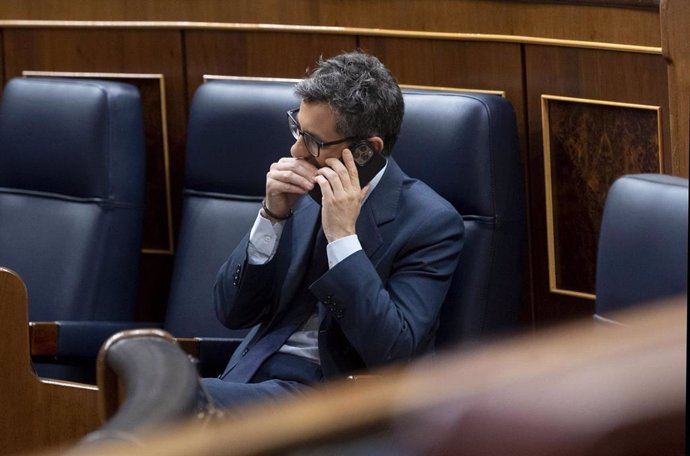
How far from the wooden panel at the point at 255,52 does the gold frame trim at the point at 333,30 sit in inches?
0.6

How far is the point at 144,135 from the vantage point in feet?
7.73

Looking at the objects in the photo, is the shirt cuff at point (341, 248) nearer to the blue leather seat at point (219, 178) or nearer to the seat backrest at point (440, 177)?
the seat backrest at point (440, 177)

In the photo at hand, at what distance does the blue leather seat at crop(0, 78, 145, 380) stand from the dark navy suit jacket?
484 millimetres

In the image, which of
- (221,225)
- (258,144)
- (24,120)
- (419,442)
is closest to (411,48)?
(258,144)

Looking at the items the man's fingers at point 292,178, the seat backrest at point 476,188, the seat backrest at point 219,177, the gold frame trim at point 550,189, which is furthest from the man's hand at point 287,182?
the gold frame trim at point 550,189

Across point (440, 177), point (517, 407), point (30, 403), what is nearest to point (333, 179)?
point (440, 177)

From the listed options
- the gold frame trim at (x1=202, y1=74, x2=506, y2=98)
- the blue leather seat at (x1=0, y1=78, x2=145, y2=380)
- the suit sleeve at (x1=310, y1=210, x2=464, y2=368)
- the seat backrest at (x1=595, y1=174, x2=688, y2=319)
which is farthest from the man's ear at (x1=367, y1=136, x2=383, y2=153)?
the blue leather seat at (x1=0, y1=78, x2=145, y2=380)

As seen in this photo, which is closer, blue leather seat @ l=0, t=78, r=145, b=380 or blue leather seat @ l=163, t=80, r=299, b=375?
blue leather seat @ l=163, t=80, r=299, b=375

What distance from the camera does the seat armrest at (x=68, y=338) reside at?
73.3 inches

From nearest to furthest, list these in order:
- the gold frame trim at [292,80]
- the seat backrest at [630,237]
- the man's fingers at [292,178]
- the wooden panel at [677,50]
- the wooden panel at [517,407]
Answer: the wooden panel at [517,407] < the seat backrest at [630,237] < the wooden panel at [677,50] < the man's fingers at [292,178] < the gold frame trim at [292,80]

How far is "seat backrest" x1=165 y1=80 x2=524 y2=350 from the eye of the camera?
1.72 m

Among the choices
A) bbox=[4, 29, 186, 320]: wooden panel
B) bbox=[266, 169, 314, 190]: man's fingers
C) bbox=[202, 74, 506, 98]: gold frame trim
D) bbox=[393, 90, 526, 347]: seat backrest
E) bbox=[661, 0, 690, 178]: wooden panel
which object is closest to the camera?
bbox=[661, 0, 690, 178]: wooden panel

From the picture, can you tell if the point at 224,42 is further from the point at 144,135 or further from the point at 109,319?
the point at 109,319

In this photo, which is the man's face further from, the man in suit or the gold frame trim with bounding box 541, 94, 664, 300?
the gold frame trim with bounding box 541, 94, 664, 300
